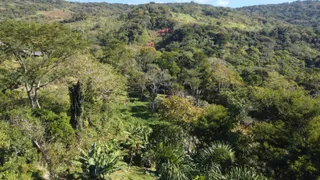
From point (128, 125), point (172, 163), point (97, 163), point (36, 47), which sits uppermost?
point (36, 47)

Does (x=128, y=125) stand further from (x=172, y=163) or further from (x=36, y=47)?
(x=172, y=163)

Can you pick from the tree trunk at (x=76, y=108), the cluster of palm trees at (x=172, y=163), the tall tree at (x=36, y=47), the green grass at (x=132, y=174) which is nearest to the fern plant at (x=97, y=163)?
the cluster of palm trees at (x=172, y=163)

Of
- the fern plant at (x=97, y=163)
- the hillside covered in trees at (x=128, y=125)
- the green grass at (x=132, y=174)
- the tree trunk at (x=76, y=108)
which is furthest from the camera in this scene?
the tree trunk at (x=76, y=108)

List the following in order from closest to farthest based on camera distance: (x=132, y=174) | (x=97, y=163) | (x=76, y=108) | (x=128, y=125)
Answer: (x=97, y=163)
(x=132, y=174)
(x=76, y=108)
(x=128, y=125)

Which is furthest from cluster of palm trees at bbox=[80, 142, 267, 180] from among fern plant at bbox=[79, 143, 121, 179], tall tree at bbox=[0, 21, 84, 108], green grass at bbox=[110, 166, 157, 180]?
tall tree at bbox=[0, 21, 84, 108]

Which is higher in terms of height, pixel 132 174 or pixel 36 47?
pixel 36 47

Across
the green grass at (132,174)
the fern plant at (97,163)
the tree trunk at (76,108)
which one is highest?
the tree trunk at (76,108)

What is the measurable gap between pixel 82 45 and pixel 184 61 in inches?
1214

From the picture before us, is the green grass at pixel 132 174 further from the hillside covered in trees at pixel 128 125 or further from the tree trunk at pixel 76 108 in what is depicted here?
the tree trunk at pixel 76 108

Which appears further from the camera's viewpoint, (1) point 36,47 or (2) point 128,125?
(2) point 128,125

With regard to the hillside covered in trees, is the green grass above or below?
below

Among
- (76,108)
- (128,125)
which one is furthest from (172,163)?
(128,125)

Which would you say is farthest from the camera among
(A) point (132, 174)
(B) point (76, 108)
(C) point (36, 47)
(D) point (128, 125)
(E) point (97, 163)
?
(D) point (128, 125)

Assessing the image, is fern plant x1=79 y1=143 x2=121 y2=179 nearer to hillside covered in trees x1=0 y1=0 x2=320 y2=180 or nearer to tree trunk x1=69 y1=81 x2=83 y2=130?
hillside covered in trees x1=0 y1=0 x2=320 y2=180
